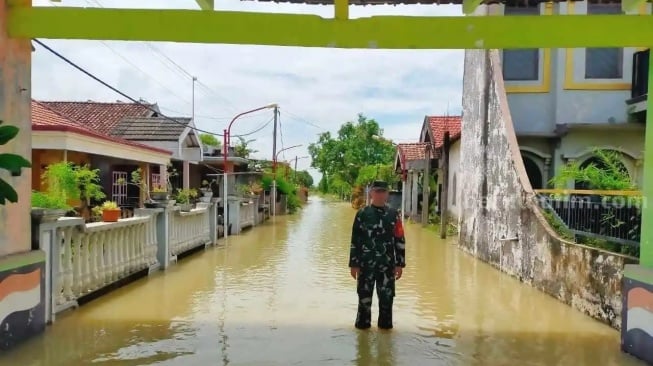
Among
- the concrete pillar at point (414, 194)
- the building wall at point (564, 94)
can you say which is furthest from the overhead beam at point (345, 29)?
the concrete pillar at point (414, 194)

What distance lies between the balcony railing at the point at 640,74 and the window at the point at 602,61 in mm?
314

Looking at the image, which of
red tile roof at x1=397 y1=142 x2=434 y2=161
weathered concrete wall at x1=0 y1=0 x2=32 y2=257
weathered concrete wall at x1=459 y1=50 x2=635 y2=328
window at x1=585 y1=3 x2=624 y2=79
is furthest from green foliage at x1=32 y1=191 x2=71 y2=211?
red tile roof at x1=397 y1=142 x2=434 y2=161

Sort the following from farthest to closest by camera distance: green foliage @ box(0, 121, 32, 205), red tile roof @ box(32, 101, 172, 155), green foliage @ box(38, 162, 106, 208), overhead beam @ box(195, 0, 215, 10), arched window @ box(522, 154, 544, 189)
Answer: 1. arched window @ box(522, 154, 544, 189)
2. red tile roof @ box(32, 101, 172, 155)
3. green foliage @ box(38, 162, 106, 208)
4. overhead beam @ box(195, 0, 215, 10)
5. green foliage @ box(0, 121, 32, 205)

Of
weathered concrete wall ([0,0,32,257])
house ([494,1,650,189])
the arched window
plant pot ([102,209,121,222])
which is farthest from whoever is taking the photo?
the arched window

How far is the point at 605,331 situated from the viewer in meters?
5.89

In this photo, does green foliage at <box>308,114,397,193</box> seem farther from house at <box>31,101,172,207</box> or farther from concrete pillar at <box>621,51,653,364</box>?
concrete pillar at <box>621,51,653,364</box>

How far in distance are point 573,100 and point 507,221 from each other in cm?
395

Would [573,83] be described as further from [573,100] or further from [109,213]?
[109,213]

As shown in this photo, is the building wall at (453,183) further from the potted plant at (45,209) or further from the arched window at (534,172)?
the potted plant at (45,209)

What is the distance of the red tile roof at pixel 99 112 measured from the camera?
19188mm

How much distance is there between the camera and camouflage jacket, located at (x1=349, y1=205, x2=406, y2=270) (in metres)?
5.66

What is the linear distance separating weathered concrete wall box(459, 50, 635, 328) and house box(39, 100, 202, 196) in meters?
9.56

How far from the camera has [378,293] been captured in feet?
18.8

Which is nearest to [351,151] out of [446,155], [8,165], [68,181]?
[446,155]
